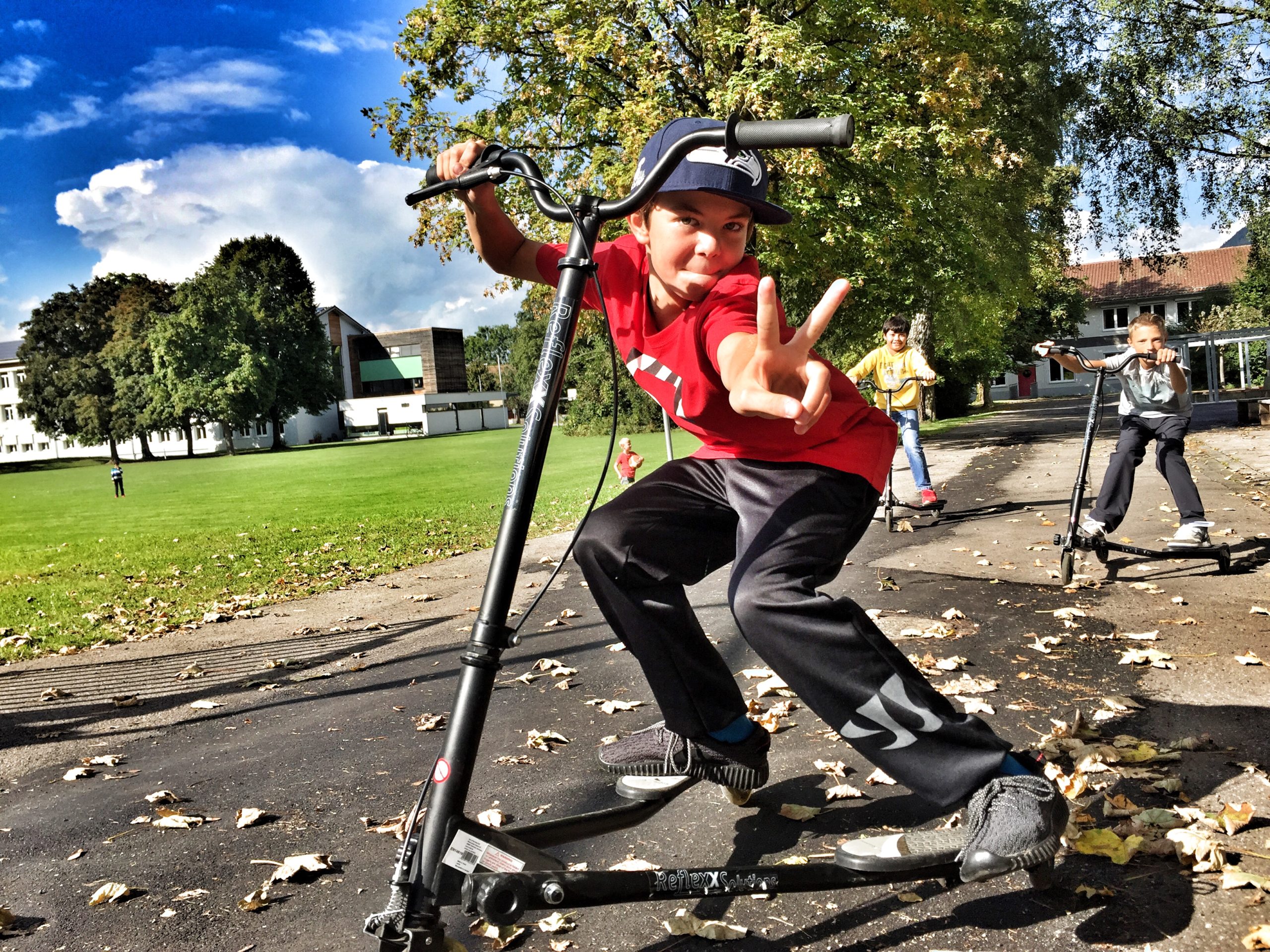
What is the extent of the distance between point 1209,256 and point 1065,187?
58816mm

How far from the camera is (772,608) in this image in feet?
7.90

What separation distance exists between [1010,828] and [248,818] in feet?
8.20

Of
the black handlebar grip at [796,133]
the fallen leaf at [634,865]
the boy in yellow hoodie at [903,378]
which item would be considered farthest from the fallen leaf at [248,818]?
the boy in yellow hoodie at [903,378]

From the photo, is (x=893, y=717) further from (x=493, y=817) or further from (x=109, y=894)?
(x=109, y=894)

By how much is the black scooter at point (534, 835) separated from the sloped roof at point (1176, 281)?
247 ft

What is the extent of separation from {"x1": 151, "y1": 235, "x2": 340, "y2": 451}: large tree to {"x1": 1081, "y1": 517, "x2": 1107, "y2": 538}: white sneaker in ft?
138

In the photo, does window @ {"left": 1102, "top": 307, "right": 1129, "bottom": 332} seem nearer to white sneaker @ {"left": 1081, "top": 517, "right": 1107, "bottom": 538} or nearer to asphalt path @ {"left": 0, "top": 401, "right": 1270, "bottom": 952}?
white sneaker @ {"left": 1081, "top": 517, "right": 1107, "bottom": 538}

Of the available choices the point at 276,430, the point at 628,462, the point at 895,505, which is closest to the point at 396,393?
the point at 276,430

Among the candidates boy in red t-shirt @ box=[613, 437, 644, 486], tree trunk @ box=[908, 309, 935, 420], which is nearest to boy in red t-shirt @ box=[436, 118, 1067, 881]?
boy in red t-shirt @ box=[613, 437, 644, 486]

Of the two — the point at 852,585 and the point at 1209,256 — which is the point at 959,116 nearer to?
the point at 852,585

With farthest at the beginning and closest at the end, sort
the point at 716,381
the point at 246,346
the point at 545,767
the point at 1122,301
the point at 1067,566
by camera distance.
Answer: the point at 1122,301 < the point at 246,346 < the point at 1067,566 < the point at 545,767 < the point at 716,381

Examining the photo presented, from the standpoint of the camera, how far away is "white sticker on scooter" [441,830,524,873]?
2008 millimetres

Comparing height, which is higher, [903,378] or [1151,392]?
[903,378]

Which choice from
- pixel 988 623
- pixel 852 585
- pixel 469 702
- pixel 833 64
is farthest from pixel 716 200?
pixel 833 64
